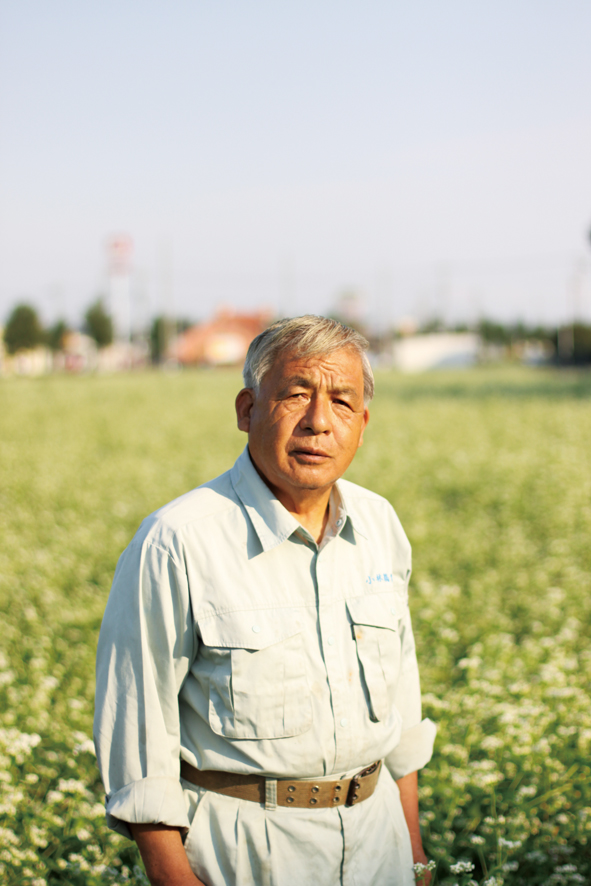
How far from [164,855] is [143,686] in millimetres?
391

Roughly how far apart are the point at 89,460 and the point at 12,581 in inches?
247

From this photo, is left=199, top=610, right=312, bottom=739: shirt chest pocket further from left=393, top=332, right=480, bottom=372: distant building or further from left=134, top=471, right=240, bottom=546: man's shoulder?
left=393, top=332, right=480, bottom=372: distant building

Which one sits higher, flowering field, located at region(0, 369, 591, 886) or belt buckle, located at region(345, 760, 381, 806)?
belt buckle, located at region(345, 760, 381, 806)

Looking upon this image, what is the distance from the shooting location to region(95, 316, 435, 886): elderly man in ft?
5.82

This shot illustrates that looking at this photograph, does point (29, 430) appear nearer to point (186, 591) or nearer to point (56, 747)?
point (56, 747)

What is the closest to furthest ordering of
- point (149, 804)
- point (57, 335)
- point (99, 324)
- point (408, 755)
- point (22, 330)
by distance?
1. point (149, 804)
2. point (408, 755)
3. point (22, 330)
4. point (99, 324)
5. point (57, 335)

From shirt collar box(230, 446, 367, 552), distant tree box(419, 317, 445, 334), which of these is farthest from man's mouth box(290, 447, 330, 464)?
distant tree box(419, 317, 445, 334)

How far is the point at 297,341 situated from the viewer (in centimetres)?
185

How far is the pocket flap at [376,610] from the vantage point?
1.93 m

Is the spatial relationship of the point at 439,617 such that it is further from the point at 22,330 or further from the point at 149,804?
the point at 22,330

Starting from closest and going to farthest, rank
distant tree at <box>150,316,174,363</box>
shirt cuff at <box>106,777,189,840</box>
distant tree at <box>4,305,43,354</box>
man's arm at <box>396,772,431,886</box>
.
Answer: shirt cuff at <box>106,777,189,840</box> < man's arm at <box>396,772,431,886</box> < distant tree at <box>4,305,43,354</box> < distant tree at <box>150,316,174,363</box>

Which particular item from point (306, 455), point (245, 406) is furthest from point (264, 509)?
point (245, 406)

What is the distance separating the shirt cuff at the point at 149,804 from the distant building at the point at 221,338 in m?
79.8

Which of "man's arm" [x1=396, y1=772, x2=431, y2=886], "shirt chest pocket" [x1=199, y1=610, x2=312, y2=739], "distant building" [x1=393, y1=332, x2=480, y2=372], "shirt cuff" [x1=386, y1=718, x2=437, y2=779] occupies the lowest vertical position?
"distant building" [x1=393, y1=332, x2=480, y2=372]
